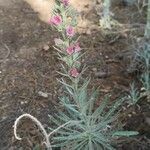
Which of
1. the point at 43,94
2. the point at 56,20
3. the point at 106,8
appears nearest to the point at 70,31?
the point at 56,20

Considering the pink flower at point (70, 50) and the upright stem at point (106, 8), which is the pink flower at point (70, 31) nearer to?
the pink flower at point (70, 50)

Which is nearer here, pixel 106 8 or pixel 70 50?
pixel 70 50

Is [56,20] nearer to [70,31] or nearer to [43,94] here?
[70,31]

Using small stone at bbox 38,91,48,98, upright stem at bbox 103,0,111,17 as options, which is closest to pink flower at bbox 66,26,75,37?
small stone at bbox 38,91,48,98

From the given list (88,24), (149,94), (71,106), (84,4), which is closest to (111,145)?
(71,106)

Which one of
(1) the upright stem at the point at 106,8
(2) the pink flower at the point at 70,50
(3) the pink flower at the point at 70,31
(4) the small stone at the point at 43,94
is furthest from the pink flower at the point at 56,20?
(1) the upright stem at the point at 106,8

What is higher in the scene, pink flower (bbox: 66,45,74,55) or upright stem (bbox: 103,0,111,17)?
upright stem (bbox: 103,0,111,17)

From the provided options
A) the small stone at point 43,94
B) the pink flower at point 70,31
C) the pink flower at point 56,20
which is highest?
the pink flower at point 56,20

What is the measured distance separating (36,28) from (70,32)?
196cm

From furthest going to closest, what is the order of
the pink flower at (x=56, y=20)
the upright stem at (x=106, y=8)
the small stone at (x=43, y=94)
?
1. the upright stem at (x=106, y=8)
2. the small stone at (x=43, y=94)
3. the pink flower at (x=56, y=20)

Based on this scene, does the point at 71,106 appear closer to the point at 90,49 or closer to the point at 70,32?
the point at 70,32

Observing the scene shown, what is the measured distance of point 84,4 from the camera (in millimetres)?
4492

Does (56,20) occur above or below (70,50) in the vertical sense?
above

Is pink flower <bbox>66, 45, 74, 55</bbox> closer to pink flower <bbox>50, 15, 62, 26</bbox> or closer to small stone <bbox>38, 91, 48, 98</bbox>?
pink flower <bbox>50, 15, 62, 26</bbox>
